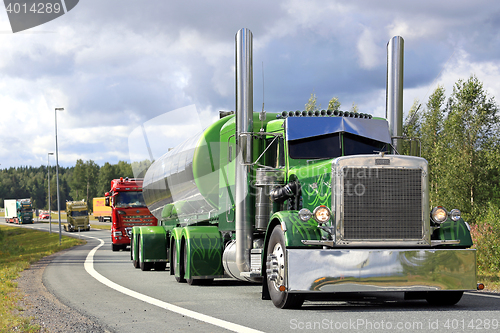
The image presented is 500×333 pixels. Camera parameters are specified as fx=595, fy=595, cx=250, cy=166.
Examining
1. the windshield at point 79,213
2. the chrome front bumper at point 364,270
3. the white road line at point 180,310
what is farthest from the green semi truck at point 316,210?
the windshield at point 79,213

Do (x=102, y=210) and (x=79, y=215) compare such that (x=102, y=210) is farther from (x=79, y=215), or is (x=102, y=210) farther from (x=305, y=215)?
(x=305, y=215)

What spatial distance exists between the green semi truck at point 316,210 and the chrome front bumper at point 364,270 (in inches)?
0.6

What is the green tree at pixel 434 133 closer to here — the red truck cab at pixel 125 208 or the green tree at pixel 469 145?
the green tree at pixel 469 145

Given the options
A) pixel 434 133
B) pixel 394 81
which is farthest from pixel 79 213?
pixel 394 81

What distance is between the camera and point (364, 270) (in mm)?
8492

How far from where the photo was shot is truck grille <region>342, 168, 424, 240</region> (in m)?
8.76

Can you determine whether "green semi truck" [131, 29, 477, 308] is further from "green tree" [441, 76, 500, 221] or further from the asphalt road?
"green tree" [441, 76, 500, 221]

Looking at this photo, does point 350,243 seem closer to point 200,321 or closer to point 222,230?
point 200,321

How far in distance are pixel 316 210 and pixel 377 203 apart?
0.90m

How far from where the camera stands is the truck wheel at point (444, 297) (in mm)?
9289

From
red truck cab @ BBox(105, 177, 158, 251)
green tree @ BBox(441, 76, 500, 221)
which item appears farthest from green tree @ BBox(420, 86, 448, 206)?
red truck cab @ BBox(105, 177, 158, 251)

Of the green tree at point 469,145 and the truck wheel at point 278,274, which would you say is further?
the green tree at point 469,145

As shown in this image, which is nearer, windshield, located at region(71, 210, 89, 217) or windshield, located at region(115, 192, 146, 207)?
windshield, located at region(115, 192, 146, 207)

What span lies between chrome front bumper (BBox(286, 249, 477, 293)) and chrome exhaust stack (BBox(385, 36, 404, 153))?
3807mm
